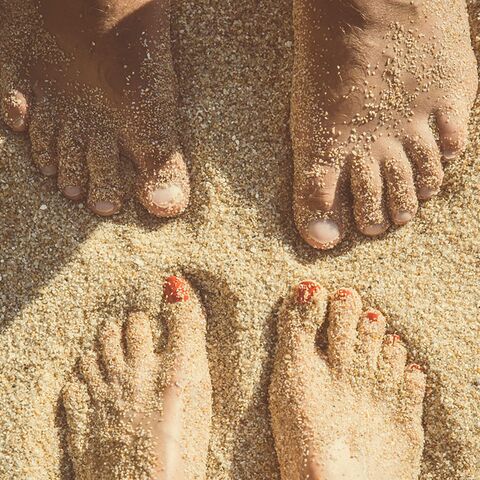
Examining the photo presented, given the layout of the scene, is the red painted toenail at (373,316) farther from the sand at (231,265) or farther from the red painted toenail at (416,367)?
the red painted toenail at (416,367)

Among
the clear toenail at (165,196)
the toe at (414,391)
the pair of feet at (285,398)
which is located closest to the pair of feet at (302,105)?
the clear toenail at (165,196)

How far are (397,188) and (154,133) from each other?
0.58 m

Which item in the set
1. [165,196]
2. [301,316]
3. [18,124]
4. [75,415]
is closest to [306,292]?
[301,316]

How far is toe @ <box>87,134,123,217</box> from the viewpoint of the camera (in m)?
1.70

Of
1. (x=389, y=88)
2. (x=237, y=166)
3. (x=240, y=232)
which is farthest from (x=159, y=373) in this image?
(x=389, y=88)

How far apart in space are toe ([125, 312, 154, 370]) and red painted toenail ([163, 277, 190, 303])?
9 cm

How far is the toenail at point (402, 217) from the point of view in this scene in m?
1.72

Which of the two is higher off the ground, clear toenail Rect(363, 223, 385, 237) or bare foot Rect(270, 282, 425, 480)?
clear toenail Rect(363, 223, 385, 237)

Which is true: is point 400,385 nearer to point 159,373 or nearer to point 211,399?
point 211,399

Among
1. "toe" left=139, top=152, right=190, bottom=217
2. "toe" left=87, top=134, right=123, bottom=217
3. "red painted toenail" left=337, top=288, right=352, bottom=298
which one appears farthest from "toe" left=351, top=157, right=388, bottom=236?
"toe" left=87, top=134, right=123, bottom=217

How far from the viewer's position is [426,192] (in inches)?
68.2

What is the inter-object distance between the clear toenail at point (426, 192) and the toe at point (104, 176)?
0.70m

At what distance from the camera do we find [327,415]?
5.56ft

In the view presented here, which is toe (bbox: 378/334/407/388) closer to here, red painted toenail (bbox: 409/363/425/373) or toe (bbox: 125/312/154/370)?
red painted toenail (bbox: 409/363/425/373)
